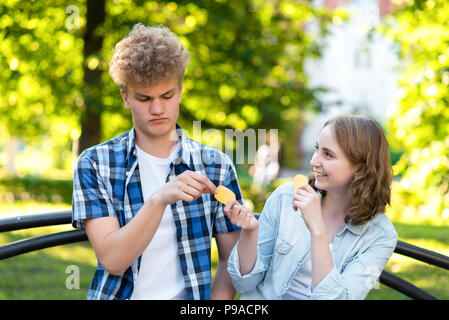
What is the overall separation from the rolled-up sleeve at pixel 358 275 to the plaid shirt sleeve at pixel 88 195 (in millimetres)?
813

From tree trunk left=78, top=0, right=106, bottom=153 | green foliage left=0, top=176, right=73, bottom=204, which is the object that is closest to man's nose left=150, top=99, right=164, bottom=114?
tree trunk left=78, top=0, right=106, bottom=153

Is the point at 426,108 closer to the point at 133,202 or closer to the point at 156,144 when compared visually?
the point at 156,144

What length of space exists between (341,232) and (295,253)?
0.65 feet

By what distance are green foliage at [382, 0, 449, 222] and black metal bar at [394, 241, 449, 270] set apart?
3785 mm

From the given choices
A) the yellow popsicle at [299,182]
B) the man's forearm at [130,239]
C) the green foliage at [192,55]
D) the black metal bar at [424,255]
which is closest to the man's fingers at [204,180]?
the man's forearm at [130,239]

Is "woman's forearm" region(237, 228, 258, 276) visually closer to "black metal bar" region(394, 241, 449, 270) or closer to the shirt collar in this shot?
the shirt collar

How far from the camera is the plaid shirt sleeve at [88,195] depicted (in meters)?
1.95

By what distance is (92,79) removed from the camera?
746cm

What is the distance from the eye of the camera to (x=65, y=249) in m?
7.33

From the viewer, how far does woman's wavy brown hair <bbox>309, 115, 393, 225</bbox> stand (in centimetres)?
207

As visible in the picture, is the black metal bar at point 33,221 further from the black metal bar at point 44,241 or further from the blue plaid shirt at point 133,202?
the blue plaid shirt at point 133,202

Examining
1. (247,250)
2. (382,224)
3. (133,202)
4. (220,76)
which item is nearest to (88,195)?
(133,202)

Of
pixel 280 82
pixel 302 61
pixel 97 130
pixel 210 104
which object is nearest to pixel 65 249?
pixel 97 130
